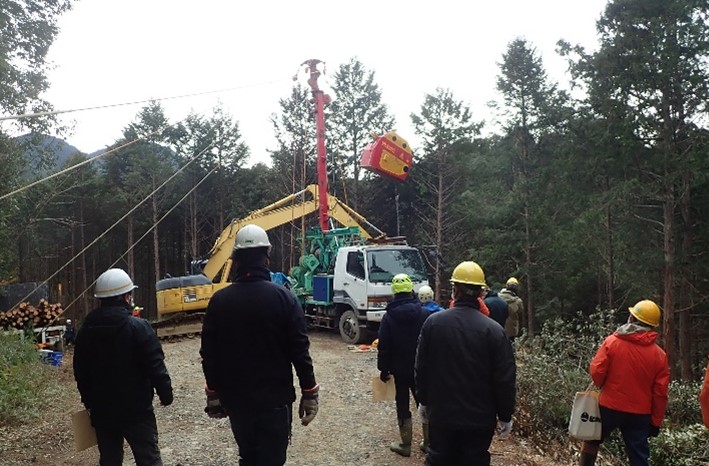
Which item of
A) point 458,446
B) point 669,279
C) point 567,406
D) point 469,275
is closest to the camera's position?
point 458,446

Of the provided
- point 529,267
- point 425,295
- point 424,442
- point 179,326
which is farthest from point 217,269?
point 529,267

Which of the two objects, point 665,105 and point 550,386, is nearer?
point 550,386

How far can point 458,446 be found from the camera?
12.2 feet

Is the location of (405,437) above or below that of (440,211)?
below

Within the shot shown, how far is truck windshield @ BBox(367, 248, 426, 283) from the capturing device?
13578 millimetres

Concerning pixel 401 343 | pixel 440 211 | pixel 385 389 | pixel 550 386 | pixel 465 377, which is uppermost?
pixel 440 211

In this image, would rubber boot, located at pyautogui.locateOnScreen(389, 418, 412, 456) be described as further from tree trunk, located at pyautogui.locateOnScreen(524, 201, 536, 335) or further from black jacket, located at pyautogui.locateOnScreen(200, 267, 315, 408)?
tree trunk, located at pyautogui.locateOnScreen(524, 201, 536, 335)

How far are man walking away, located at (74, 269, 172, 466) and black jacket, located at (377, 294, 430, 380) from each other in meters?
2.30

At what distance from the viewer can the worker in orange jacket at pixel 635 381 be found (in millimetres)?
4742

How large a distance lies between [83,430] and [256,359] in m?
1.69

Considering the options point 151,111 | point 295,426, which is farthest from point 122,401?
point 151,111

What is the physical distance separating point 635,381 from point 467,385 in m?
2.03

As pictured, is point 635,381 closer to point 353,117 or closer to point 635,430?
point 635,430

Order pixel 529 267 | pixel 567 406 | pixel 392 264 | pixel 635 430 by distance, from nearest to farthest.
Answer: pixel 635 430 < pixel 567 406 < pixel 392 264 < pixel 529 267
